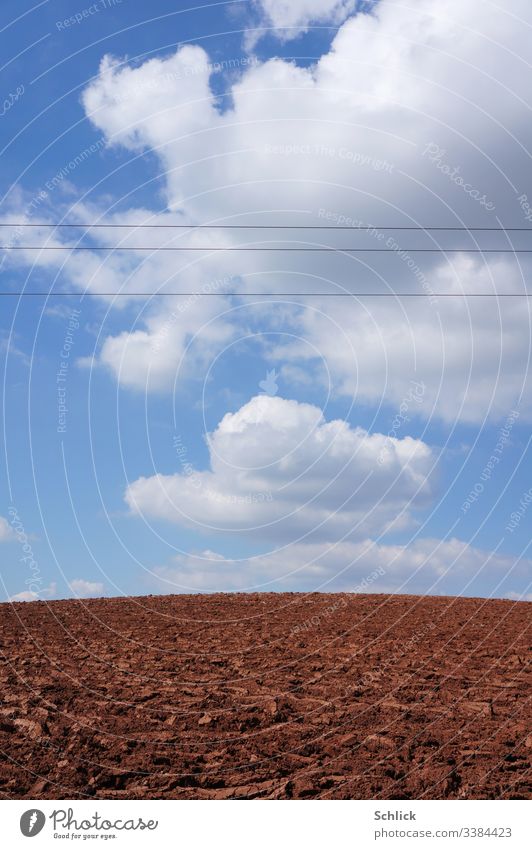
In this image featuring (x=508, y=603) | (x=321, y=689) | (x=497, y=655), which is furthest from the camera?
(x=508, y=603)

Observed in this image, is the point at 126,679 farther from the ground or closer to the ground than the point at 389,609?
closer to the ground

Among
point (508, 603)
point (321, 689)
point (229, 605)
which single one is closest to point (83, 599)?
point (229, 605)

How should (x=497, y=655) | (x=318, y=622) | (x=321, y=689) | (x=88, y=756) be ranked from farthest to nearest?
1. (x=318, y=622)
2. (x=497, y=655)
3. (x=321, y=689)
4. (x=88, y=756)

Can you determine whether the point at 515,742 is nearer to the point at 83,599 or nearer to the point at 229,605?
the point at 229,605

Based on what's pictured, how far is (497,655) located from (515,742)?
180 inches

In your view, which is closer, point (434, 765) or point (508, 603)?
point (434, 765)

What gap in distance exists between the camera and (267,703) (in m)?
12.4

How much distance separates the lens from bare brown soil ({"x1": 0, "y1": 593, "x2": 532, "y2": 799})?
978 centimetres

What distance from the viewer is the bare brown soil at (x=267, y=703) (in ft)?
32.1

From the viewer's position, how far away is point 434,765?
10.1 meters

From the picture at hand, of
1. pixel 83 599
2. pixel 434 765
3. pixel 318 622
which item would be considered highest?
pixel 83 599

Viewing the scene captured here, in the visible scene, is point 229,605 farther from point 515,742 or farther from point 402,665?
point 515,742

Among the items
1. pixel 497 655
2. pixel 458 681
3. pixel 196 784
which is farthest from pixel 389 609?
pixel 196 784

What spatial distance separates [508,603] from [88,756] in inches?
557
